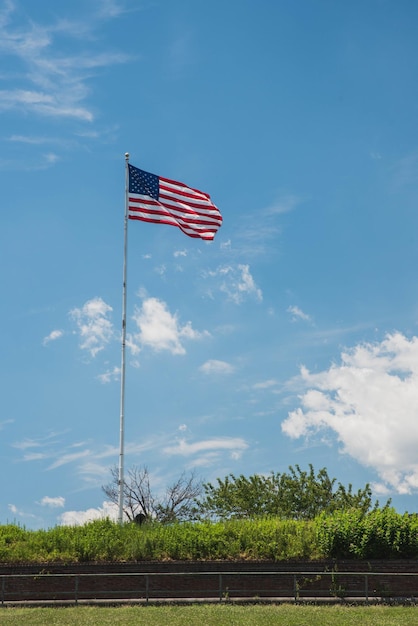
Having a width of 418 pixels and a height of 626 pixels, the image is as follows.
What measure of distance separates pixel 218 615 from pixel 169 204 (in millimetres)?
17141

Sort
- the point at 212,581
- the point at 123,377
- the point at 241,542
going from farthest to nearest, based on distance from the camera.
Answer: the point at 123,377 → the point at 241,542 → the point at 212,581

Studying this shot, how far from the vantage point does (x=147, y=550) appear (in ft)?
87.5

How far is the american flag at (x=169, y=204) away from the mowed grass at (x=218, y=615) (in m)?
15.8

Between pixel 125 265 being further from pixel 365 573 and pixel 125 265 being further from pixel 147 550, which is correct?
pixel 365 573

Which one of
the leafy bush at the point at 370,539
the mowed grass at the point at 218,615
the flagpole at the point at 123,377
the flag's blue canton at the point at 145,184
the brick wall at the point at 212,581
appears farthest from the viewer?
the flag's blue canton at the point at 145,184

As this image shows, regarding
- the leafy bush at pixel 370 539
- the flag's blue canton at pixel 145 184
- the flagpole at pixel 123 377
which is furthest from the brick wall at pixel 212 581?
the flag's blue canton at pixel 145 184

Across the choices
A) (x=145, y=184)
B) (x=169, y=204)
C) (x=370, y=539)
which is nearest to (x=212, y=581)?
(x=370, y=539)

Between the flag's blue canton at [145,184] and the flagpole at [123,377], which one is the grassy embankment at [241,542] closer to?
the flagpole at [123,377]

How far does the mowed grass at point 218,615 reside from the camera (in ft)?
70.6

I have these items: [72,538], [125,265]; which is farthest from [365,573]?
[125,265]

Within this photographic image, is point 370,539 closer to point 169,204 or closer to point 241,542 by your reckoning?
point 241,542

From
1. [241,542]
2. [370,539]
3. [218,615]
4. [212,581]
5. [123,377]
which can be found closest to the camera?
[218,615]

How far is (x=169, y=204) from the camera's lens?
107ft

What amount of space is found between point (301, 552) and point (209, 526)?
3.84m
